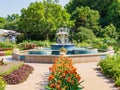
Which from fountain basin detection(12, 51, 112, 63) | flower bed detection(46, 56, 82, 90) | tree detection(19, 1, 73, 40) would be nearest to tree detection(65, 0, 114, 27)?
tree detection(19, 1, 73, 40)

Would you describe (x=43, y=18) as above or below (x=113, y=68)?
above

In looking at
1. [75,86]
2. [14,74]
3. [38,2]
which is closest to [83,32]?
[38,2]

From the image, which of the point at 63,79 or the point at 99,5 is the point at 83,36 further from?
the point at 63,79

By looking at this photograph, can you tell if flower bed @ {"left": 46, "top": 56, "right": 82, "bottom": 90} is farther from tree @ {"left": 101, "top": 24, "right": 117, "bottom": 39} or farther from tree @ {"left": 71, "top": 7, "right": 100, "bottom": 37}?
tree @ {"left": 71, "top": 7, "right": 100, "bottom": 37}

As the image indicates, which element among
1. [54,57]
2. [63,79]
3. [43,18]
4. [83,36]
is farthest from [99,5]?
[63,79]

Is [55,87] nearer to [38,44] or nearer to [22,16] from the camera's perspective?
[38,44]

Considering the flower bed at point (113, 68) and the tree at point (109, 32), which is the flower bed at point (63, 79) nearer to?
the flower bed at point (113, 68)

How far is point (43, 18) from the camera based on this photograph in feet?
124

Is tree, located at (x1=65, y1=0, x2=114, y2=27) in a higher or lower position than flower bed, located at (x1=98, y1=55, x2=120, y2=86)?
higher

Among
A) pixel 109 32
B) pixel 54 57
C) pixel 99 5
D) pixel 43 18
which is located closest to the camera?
pixel 54 57

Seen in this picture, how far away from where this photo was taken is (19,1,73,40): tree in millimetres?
38219

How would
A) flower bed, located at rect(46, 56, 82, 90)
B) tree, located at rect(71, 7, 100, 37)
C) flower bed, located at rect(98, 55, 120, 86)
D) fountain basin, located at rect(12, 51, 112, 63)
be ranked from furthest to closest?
tree, located at rect(71, 7, 100, 37), fountain basin, located at rect(12, 51, 112, 63), flower bed, located at rect(98, 55, 120, 86), flower bed, located at rect(46, 56, 82, 90)

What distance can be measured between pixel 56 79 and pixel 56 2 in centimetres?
3510

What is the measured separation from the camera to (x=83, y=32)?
38.8 metres
